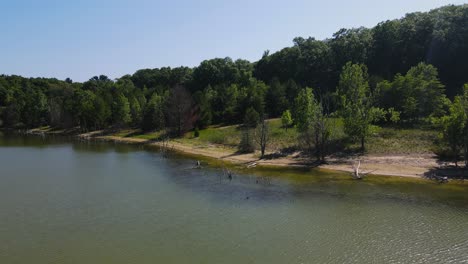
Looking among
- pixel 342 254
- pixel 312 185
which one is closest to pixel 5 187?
pixel 312 185

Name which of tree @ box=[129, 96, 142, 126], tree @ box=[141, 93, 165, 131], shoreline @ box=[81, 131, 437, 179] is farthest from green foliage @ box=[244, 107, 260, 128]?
tree @ box=[129, 96, 142, 126]

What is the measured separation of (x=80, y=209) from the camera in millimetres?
36594

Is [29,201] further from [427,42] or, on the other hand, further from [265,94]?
[427,42]

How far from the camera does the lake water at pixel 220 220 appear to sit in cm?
2633

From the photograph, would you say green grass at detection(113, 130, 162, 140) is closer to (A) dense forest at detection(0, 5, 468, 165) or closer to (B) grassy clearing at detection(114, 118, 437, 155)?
(A) dense forest at detection(0, 5, 468, 165)

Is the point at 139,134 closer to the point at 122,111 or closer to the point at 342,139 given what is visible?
the point at 122,111

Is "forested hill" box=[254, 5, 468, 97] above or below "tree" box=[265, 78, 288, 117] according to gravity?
above

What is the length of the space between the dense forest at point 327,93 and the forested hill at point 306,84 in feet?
0.74

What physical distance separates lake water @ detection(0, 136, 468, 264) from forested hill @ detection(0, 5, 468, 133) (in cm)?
2417

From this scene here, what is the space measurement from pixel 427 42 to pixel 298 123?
44144mm

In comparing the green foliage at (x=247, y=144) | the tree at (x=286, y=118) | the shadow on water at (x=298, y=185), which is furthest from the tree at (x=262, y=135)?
the shadow on water at (x=298, y=185)

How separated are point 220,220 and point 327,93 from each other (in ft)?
160

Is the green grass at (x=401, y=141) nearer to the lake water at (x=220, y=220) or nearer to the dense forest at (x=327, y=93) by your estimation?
the dense forest at (x=327, y=93)

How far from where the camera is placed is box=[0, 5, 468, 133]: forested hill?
67.9 metres
